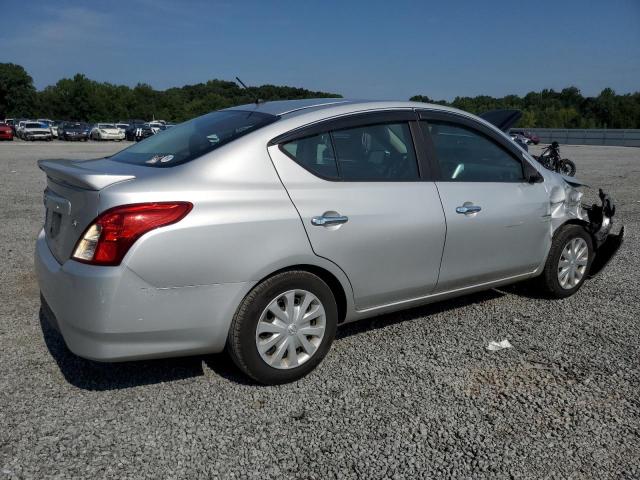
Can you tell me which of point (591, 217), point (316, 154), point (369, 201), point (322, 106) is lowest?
point (591, 217)

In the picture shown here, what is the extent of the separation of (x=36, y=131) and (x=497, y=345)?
151 feet

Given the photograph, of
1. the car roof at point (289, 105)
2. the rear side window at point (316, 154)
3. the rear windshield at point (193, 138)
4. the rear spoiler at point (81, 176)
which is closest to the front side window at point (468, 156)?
the car roof at point (289, 105)

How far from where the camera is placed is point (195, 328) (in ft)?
9.52

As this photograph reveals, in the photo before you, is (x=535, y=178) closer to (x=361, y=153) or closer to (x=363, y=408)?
(x=361, y=153)

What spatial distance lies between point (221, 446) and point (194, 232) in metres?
1.04

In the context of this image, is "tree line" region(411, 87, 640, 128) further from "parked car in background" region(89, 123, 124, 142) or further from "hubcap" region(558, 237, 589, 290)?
"hubcap" region(558, 237, 589, 290)

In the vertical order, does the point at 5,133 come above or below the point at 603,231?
below

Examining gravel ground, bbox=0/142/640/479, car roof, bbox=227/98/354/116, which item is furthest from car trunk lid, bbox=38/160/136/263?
car roof, bbox=227/98/354/116

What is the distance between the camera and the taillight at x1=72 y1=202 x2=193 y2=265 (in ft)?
8.79

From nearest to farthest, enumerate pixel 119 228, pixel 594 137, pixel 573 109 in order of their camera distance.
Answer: pixel 119 228 < pixel 594 137 < pixel 573 109

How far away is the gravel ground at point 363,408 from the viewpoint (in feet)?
8.29

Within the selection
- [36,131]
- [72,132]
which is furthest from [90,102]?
[36,131]

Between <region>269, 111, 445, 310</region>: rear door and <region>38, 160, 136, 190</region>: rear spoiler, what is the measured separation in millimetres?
872

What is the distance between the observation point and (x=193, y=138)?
3510mm
